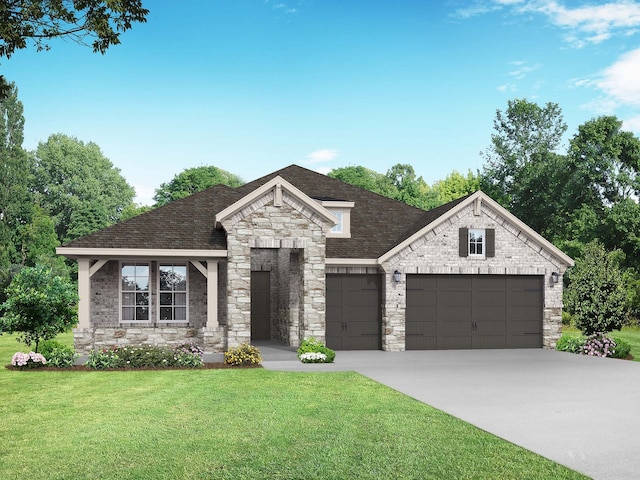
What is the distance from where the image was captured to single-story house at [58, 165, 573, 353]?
20.8 m

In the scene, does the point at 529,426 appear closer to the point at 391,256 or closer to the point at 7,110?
the point at 391,256

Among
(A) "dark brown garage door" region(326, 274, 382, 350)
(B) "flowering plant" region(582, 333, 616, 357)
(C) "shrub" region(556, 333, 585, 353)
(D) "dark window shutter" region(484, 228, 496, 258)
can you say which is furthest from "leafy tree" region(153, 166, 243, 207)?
(B) "flowering plant" region(582, 333, 616, 357)

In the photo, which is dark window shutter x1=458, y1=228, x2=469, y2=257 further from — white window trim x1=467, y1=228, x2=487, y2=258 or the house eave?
the house eave

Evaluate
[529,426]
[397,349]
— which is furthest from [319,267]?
[529,426]

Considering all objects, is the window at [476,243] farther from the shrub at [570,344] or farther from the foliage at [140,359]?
the foliage at [140,359]

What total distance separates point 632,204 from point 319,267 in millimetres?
27496

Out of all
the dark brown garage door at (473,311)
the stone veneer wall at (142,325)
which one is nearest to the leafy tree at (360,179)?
the dark brown garage door at (473,311)

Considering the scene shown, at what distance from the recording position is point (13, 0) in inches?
431

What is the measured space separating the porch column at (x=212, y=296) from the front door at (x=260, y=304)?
419 cm

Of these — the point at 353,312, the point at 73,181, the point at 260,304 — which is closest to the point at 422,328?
the point at 353,312

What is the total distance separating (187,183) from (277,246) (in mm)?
36432

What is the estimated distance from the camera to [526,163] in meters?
53.2

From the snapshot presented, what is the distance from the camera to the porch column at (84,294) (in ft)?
67.6

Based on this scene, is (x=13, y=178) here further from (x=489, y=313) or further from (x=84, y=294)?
(x=489, y=313)
